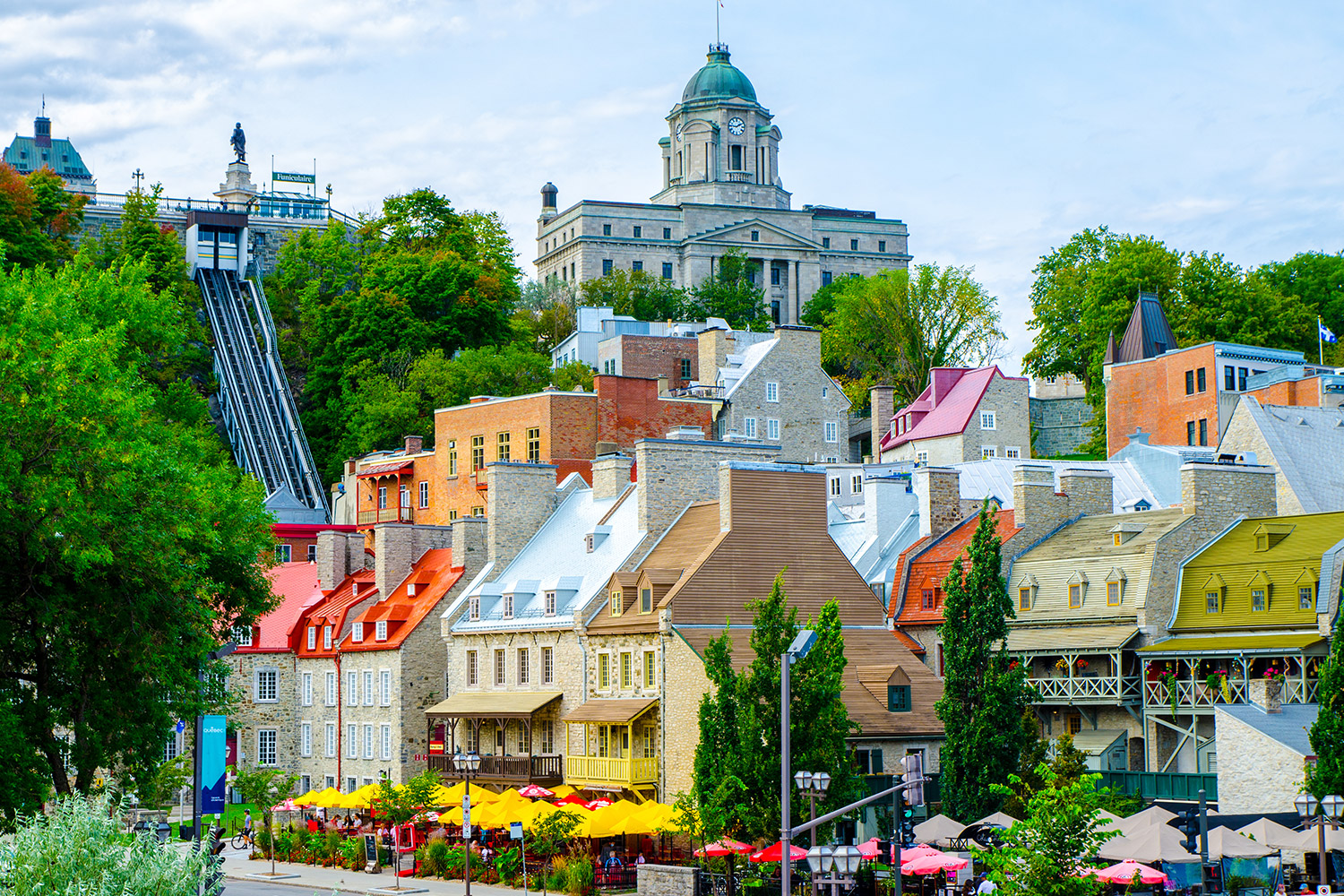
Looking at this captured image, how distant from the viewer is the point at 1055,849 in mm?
28203

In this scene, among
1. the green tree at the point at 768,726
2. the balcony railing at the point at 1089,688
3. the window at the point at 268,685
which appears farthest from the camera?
the window at the point at 268,685

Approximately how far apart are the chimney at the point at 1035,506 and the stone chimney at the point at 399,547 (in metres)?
23.7

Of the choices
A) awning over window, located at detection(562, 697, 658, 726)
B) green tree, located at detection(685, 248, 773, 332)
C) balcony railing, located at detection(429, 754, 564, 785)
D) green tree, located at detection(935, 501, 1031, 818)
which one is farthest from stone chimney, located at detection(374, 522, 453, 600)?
green tree, located at detection(685, 248, 773, 332)

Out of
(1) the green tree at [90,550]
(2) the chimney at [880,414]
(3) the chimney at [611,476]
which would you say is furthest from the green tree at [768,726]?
(2) the chimney at [880,414]

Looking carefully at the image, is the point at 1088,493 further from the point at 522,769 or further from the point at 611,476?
the point at 522,769

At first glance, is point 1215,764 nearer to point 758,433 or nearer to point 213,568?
point 213,568

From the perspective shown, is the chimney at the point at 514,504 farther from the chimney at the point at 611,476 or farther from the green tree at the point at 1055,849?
the green tree at the point at 1055,849

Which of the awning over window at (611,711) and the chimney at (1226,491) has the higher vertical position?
the chimney at (1226,491)

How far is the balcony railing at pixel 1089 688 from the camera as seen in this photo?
48.6 metres

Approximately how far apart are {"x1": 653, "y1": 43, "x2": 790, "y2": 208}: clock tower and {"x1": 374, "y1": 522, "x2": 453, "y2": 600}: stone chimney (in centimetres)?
10613

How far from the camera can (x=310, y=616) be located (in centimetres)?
7100

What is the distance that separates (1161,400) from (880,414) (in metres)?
18.5

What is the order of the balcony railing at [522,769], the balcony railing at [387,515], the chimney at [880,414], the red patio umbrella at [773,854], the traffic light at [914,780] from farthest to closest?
the chimney at [880,414] → the balcony railing at [387,515] → the balcony railing at [522,769] → the red patio umbrella at [773,854] → the traffic light at [914,780]

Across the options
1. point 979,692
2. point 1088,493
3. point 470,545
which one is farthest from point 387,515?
point 979,692
